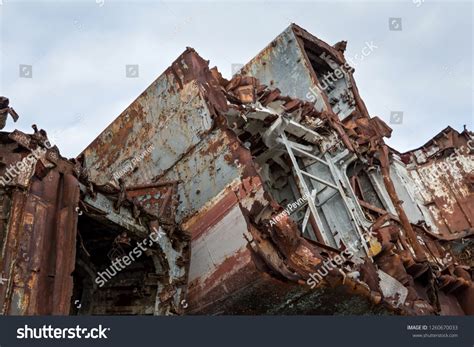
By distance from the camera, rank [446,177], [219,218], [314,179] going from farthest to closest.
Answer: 1. [446,177]
2. [314,179]
3. [219,218]

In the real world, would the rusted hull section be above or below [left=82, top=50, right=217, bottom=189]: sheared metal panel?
below

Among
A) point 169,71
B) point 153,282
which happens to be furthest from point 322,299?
point 169,71

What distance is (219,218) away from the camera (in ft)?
34.9

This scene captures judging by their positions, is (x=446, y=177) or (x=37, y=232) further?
(x=446, y=177)

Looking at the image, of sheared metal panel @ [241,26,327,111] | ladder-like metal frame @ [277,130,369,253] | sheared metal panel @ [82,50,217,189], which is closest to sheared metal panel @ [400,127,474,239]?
sheared metal panel @ [241,26,327,111]

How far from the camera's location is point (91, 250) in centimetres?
943

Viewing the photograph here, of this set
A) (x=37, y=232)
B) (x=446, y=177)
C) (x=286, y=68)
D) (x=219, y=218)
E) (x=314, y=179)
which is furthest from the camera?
(x=446, y=177)

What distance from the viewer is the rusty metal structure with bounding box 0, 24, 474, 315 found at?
7027 mm

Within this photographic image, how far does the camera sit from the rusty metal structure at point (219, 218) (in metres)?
7.03

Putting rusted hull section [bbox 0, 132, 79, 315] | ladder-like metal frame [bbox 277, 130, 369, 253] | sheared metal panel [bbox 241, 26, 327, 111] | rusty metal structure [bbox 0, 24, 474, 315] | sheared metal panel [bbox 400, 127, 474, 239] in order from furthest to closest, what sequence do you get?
sheared metal panel [bbox 400, 127, 474, 239] < sheared metal panel [bbox 241, 26, 327, 111] < ladder-like metal frame [bbox 277, 130, 369, 253] < rusty metal structure [bbox 0, 24, 474, 315] < rusted hull section [bbox 0, 132, 79, 315]

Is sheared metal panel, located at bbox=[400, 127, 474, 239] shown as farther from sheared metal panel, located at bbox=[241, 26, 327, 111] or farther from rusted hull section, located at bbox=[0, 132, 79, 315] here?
rusted hull section, located at bbox=[0, 132, 79, 315]

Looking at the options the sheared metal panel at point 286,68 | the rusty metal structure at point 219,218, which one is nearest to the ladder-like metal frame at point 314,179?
the rusty metal structure at point 219,218

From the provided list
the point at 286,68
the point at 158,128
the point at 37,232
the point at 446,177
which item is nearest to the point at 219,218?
the point at 158,128

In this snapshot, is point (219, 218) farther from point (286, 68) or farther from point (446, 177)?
point (446, 177)
